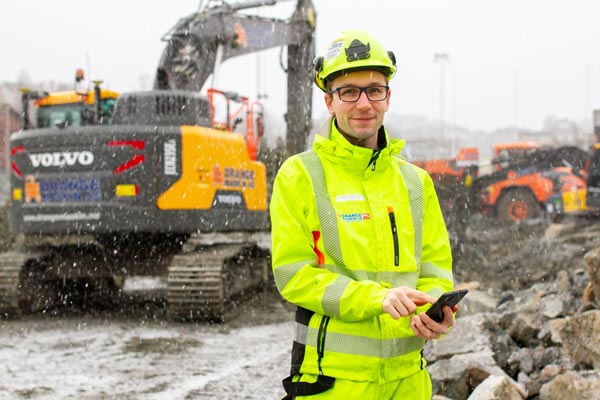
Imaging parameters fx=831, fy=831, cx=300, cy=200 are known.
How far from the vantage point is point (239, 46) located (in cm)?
1182

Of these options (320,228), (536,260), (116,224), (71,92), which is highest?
(71,92)

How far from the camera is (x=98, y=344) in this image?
7.67 meters

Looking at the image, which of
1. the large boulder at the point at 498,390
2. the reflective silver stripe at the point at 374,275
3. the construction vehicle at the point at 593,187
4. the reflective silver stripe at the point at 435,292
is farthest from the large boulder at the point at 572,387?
the construction vehicle at the point at 593,187

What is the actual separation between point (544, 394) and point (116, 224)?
568cm

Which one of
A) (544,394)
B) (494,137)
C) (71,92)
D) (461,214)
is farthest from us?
(494,137)

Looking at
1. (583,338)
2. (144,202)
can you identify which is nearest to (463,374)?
(583,338)

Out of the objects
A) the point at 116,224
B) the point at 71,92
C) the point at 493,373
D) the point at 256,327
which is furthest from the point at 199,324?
the point at 493,373

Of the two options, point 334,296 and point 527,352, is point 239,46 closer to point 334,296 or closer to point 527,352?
point 527,352

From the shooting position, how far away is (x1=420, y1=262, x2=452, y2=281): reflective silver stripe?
8.55 ft

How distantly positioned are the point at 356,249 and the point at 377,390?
1.35 feet

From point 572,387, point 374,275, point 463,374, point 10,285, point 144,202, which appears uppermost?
point 374,275

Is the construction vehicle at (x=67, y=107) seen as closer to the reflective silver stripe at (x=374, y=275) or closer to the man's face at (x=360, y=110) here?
the man's face at (x=360, y=110)

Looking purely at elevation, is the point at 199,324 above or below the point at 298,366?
below

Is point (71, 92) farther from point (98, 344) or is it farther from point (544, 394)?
point (544, 394)
